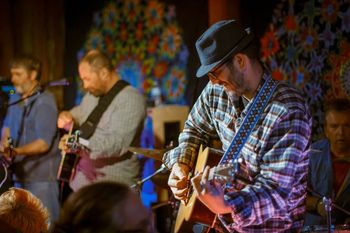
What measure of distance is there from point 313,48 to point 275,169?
2.89m

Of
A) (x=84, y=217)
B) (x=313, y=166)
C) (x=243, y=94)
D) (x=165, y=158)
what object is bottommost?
(x=313, y=166)

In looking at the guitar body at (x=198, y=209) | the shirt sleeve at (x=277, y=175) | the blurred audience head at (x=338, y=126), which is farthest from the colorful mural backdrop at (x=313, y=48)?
the shirt sleeve at (x=277, y=175)

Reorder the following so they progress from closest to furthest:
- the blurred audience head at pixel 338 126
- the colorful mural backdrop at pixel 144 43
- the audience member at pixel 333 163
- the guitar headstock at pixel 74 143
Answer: the audience member at pixel 333 163, the blurred audience head at pixel 338 126, the guitar headstock at pixel 74 143, the colorful mural backdrop at pixel 144 43

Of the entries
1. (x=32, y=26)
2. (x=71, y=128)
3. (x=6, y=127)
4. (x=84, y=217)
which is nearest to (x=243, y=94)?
(x=84, y=217)

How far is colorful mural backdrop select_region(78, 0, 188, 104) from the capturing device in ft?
21.6

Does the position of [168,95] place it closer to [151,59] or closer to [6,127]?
[151,59]

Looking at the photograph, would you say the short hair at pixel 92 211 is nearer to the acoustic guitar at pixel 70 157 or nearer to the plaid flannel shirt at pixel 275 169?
the plaid flannel shirt at pixel 275 169

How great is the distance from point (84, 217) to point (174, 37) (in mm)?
4767

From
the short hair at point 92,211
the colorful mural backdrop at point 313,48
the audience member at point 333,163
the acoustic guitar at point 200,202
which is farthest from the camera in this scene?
the colorful mural backdrop at point 313,48

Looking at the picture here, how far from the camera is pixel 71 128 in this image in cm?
509

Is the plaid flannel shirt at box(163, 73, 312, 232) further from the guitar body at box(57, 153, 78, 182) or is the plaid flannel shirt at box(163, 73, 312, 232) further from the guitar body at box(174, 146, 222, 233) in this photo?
the guitar body at box(57, 153, 78, 182)

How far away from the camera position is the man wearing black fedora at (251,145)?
2564 millimetres

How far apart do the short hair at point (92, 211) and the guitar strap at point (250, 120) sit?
0.85 meters

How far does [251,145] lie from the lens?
2756mm
